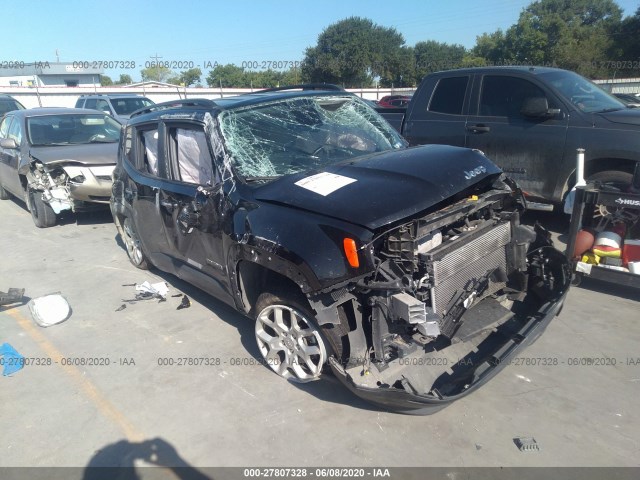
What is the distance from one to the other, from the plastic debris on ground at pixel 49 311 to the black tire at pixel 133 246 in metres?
1.07

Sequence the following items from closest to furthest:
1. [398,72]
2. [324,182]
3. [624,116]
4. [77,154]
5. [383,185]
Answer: [383,185] → [324,182] → [624,116] → [77,154] → [398,72]

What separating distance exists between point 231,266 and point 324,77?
176ft

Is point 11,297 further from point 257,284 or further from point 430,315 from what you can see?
point 430,315

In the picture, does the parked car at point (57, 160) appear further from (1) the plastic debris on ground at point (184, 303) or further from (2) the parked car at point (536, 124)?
(2) the parked car at point (536, 124)

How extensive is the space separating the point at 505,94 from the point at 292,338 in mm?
4770

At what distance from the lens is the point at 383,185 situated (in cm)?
314

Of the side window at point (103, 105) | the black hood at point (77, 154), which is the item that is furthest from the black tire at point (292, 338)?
the side window at point (103, 105)

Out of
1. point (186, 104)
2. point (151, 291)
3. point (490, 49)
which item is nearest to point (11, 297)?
point (151, 291)

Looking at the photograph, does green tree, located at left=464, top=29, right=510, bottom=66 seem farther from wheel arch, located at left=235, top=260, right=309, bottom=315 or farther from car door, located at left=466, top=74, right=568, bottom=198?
wheel arch, located at left=235, top=260, right=309, bottom=315

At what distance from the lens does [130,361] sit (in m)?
4.02

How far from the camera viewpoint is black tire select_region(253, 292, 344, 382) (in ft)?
10.2

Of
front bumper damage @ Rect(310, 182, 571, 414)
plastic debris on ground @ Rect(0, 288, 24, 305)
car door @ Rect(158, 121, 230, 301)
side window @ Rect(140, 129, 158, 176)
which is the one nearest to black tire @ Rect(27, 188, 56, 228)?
plastic debris on ground @ Rect(0, 288, 24, 305)

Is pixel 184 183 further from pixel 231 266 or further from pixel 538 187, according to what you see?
pixel 538 187

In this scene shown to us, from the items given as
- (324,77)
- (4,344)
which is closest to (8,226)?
(4,344)
